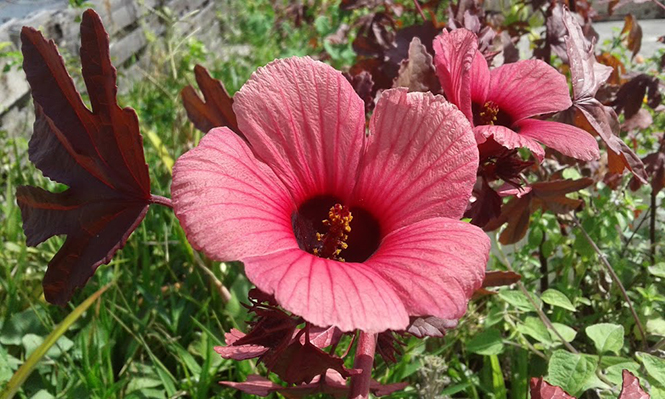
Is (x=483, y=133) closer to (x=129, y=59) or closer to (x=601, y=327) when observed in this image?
(x=601, y=327)

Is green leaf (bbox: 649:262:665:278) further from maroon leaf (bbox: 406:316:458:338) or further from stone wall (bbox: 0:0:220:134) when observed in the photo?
stone wall (bbox: 0:0:220:134)

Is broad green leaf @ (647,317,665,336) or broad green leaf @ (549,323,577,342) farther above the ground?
broad green leaf @ (549,323,577,342)

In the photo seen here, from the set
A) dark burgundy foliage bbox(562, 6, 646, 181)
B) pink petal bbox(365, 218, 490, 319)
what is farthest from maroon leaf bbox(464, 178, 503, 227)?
pink petal bbox(365, 218, 490, 319)

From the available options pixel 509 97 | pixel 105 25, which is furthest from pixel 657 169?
pixel 105 25

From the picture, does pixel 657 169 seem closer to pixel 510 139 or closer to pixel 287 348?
pixel 510 139

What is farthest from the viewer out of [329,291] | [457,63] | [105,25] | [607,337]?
[105,25]

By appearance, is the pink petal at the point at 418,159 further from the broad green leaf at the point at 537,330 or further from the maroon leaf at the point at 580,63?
the broad green leaf at the point at 537,330

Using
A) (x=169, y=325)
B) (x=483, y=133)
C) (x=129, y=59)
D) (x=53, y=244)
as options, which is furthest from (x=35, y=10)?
(x=483, y=133)
